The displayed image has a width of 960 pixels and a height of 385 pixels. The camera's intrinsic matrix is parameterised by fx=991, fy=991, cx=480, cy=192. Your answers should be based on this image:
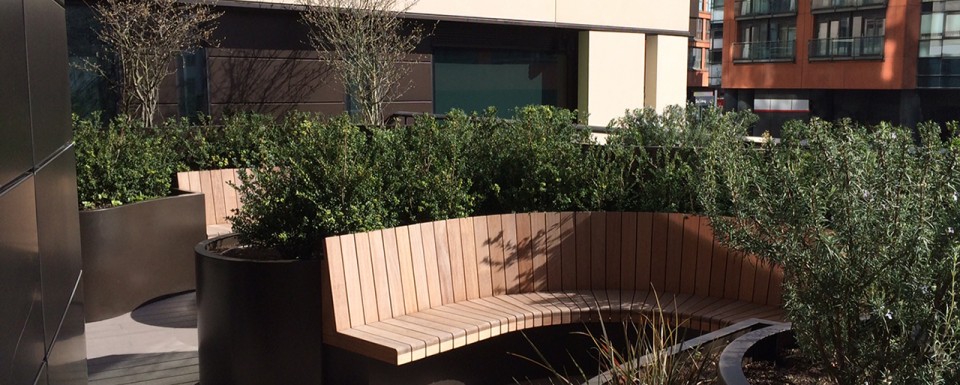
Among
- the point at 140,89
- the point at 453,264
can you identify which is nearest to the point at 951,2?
the point at 140,89

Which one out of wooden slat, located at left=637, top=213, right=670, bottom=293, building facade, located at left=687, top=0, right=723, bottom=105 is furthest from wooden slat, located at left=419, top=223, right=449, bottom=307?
building facade, located at left=687, top=0, right=723, bottom=105

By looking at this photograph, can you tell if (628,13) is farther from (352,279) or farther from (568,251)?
(352,279)

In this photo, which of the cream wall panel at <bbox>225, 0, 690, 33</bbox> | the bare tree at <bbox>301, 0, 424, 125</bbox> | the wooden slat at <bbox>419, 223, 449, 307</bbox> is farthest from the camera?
the cream wall panel at <bbox>225, 0, 690, 33</bbox>

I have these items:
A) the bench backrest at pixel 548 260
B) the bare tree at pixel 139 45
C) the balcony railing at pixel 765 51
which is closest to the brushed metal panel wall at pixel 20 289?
the bench backrest at pixel 548 260

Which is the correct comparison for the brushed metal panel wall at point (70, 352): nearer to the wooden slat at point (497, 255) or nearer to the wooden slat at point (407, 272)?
the wooden slat at point (407, 272)

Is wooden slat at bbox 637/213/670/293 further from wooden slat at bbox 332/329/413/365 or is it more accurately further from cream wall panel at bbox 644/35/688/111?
cream wall panel at bbox 644/35/688/111

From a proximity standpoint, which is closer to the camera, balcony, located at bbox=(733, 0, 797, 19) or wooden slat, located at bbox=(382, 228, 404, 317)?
wooden slat, located at bbox=(382, 228, 404, 317)

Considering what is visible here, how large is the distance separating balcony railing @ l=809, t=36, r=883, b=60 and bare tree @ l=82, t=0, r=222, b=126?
161ft

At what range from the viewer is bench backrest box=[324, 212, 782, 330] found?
6.35 metres

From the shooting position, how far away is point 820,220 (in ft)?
13.6

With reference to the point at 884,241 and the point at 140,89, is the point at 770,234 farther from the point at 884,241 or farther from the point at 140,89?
the point at 140,89

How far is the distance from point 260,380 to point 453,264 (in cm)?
152

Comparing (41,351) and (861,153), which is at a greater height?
(861,153)

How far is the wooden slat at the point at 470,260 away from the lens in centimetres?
687
